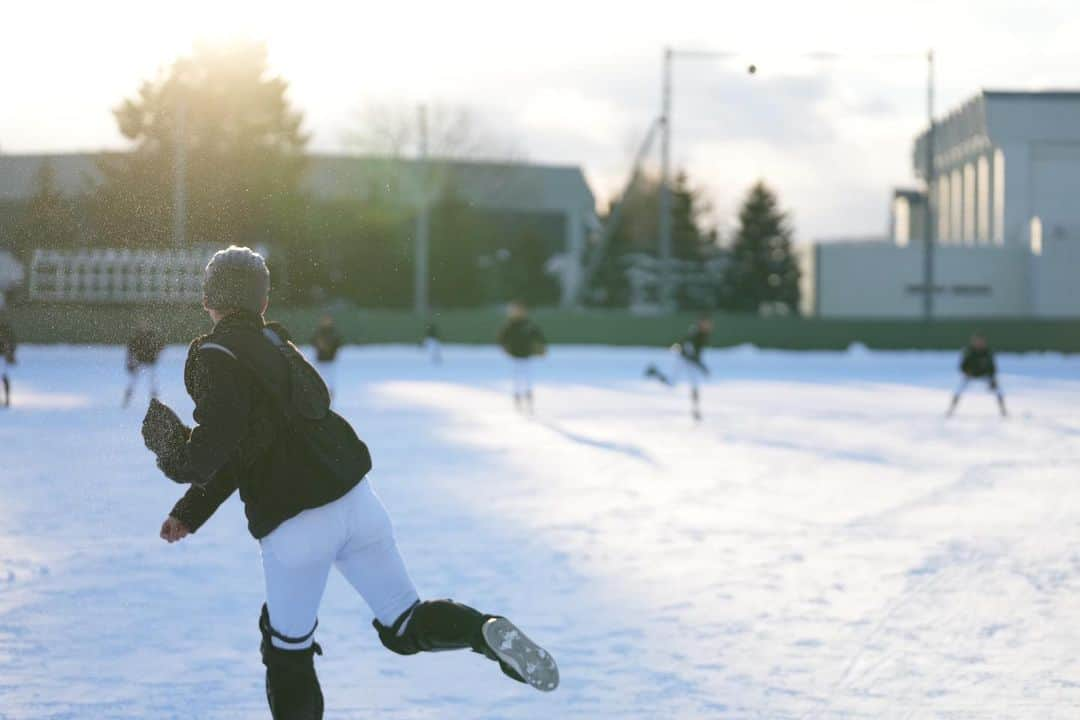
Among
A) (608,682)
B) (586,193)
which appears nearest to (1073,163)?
(586,193)

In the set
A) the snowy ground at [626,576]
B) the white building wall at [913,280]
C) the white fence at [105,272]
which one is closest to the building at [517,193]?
the white fence at [105,272]

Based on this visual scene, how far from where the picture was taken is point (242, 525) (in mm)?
9438

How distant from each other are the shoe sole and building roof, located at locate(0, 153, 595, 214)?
3565 millimetres

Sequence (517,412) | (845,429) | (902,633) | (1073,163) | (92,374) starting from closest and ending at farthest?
(902,633)
(845,429)
(517,412)
(92,374)
(1073,163)

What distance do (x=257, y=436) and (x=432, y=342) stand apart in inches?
1246

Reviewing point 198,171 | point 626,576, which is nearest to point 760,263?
point 198,171

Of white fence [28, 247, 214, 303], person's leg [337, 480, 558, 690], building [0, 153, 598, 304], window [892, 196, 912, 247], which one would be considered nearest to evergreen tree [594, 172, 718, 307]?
building [0, 153, 598, 304]

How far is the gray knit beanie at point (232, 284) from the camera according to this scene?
143 inches

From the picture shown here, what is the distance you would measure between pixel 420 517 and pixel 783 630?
13.0ft

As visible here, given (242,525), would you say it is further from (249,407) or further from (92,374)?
(92,374)

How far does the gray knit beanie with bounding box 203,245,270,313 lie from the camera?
3.63m

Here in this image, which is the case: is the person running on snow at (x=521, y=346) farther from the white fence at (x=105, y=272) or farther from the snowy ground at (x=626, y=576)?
the white fence at (x=105, y=272)

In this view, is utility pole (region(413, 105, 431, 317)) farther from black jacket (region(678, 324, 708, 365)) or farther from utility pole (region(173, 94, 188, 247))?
utility pole (region(173, 94, 188, 247))

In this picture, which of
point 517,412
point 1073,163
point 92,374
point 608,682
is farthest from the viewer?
point 1073,163
